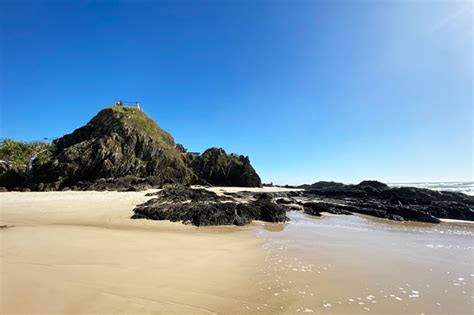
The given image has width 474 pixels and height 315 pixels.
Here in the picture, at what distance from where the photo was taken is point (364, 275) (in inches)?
265

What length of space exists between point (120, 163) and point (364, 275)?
35953mm

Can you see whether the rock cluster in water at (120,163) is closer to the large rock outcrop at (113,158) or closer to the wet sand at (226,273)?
the large rock outcrop at (113,158)

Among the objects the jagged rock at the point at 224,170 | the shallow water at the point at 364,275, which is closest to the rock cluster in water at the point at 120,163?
the jagged rock at the point at 224,170

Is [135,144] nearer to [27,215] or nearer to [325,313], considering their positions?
[27,215]

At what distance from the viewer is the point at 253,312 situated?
4.54m

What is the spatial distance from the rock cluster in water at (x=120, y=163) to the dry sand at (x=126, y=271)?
20.3m

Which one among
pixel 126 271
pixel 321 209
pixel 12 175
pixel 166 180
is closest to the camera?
pixel 126 271

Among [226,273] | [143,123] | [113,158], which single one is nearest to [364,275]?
Answer: [226,273]

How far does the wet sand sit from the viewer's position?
4.59 meters

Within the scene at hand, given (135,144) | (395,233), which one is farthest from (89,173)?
(395,233)

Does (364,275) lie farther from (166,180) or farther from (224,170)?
(224,170)

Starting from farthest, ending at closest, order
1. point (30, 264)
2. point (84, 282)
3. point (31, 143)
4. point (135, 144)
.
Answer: point (135, 144)
point (31, 143)
point (30, 264)
point (84, 282)

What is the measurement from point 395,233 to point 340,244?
5345 millimetres

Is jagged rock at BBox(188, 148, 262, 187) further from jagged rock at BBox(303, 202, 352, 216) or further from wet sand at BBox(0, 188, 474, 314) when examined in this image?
wet sand at BBox(0, 188, 474, 314)
